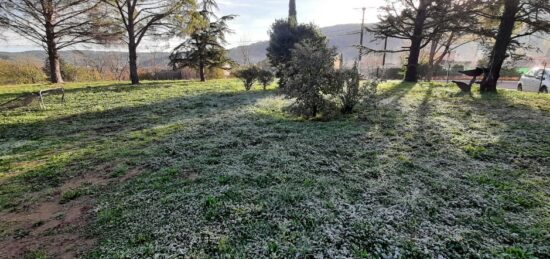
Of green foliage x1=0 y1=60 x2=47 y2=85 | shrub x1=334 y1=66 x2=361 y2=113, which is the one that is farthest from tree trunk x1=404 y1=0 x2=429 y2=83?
green foliage x1=0 y1=60 x2=47 y2=85

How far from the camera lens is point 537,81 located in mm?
13148

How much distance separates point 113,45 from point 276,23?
11938 mm

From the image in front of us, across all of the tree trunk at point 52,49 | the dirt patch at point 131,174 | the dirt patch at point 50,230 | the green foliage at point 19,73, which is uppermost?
the tree trunk at point 52,49

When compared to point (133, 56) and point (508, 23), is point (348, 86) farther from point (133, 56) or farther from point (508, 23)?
point (133, 56)

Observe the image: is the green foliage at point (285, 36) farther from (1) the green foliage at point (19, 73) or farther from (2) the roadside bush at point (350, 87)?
(1) the green foliage at point (19, 73)

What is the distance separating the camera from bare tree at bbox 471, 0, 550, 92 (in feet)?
32.3

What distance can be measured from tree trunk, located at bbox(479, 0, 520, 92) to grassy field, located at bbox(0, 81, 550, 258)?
3.98m

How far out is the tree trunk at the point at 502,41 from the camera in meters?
10.1

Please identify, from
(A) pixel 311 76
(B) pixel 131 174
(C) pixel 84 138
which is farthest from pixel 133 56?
(B) pixel 131 174

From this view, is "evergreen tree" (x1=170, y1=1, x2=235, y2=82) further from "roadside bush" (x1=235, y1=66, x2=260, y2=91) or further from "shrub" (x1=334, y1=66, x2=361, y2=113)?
"shrub" (x1=334, y1=66, x2=361, y2=113)

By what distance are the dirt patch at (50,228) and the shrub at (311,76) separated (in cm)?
485

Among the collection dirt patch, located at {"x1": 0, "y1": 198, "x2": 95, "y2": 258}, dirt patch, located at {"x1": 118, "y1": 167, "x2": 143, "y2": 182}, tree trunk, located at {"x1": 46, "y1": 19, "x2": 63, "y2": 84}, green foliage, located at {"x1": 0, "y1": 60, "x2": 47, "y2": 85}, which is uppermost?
tree trunk, located at {"x1": 46, "y1": 19, "x2": 63, "y2": 84}

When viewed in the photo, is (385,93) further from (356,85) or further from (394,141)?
(394,141)

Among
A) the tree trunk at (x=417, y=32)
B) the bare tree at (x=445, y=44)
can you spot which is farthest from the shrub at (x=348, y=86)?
the bare tree at (x=445, y=44)
